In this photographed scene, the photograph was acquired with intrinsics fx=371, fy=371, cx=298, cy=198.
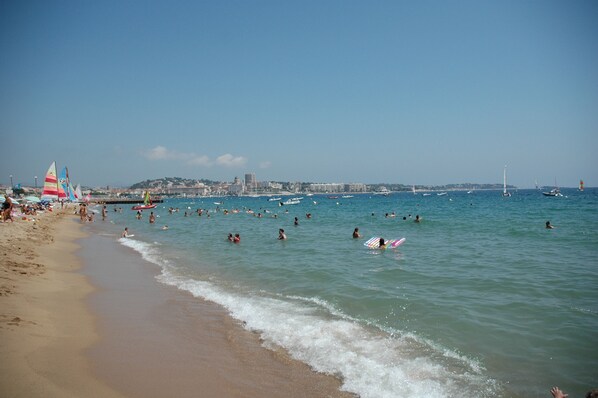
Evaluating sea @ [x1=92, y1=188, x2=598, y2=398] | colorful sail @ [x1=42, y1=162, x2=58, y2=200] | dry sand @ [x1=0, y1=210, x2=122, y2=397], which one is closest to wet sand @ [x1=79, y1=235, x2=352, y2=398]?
dry sand @ [x1=0, y1=210, x2=122, y2=397]

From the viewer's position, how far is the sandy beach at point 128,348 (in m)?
4.81

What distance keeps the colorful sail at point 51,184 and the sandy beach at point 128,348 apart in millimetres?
33830

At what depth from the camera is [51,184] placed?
40031 millimetres

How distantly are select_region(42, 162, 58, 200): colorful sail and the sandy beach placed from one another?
111 feet

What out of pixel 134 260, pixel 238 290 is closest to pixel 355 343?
pixel 238 290

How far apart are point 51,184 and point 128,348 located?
41.6 m

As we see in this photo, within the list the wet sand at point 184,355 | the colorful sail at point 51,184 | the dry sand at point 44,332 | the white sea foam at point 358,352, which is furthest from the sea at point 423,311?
the colorful sail at point 51,184

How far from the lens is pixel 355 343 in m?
6.51

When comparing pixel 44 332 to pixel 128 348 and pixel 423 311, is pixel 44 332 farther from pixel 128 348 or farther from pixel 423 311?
pixel 423 311

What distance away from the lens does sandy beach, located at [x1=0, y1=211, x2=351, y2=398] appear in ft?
15.8

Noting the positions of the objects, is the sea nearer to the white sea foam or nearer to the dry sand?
the white sea foam

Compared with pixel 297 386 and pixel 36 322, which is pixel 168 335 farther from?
pixel 297 386

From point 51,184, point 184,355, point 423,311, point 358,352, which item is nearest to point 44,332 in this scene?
point 184,355

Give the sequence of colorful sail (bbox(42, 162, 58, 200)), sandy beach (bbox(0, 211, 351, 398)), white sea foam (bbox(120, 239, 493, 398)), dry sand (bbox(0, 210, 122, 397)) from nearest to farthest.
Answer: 1. dry sand (bbox(0, 210, 122, 397))
2. sandy beach (bbox(0, 211, 351, 398))
3. white sea foam (bbox(120, 239, 493, 398))
4. colorful sail (bbox(42, 162, 58, 200))
